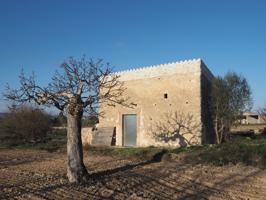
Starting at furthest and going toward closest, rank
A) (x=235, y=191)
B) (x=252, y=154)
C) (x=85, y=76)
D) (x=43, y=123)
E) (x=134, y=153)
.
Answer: (x=43, y=123) → (x=134, y=153) → (x=252, y=154) → (x=85, y=76) → (x=235, y=191)

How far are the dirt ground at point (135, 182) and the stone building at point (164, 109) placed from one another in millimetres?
4486

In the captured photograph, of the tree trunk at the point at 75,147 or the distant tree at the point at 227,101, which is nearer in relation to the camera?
the tree trunk at the point at 75,147

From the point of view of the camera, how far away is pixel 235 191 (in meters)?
8.93

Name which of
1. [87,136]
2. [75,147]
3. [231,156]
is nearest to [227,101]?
[231,156]

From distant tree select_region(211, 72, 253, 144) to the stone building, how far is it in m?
0.50

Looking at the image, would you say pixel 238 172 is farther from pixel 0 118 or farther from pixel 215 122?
pixel 0 118

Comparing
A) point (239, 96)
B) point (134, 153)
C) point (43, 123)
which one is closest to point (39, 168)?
point (134, 153)

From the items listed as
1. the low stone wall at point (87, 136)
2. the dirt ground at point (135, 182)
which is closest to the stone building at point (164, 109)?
the low stone wall at point (87, 136)

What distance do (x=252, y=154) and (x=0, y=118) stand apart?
18.6 metres

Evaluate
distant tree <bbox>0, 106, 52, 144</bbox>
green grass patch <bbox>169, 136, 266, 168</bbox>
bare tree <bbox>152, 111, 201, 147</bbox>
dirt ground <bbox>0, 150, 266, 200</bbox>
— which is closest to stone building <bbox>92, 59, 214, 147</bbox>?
bare tree <bbox>152, 111, 201, 147</bbox>

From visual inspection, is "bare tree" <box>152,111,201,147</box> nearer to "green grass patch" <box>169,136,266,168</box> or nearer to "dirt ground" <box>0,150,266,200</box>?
"green grass patch" <box>169,136,266,168</box>

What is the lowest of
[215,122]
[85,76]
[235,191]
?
[235,191]

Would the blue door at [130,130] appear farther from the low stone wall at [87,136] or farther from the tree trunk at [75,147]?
the tree trunk at [75,147]

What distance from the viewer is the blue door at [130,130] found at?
61.8 ft
